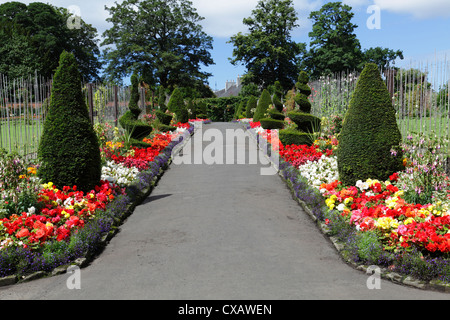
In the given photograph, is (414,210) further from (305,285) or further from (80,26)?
(80,26)

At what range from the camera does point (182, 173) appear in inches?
437

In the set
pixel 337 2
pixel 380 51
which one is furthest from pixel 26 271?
pixel 380 51

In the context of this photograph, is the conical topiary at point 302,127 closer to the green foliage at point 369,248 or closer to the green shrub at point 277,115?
the green shrub at point 277,115

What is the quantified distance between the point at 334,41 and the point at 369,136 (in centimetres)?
3898

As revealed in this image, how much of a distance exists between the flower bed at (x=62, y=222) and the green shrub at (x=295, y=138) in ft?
20.3

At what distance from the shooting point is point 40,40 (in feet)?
136

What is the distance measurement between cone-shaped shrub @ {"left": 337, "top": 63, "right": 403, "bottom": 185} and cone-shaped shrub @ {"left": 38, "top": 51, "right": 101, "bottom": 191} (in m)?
4.73

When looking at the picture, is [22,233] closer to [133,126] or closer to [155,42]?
[133,126]

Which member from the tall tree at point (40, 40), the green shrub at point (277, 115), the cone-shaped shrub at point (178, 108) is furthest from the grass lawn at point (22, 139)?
the tall tree at point (40, 40)

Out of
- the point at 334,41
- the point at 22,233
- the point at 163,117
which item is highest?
the point at 334,41

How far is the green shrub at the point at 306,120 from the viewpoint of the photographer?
44.3 ft

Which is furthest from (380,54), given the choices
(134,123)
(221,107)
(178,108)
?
(134,123)

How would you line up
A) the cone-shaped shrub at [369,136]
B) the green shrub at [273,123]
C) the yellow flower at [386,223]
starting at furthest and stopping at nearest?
1. the green shrub at [273,123]
2. the cone-shaped shrub at [369,136]
3. the yellow flower at [386,223]

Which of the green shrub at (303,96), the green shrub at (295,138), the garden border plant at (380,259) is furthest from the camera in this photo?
the green shrub at (303,96)
